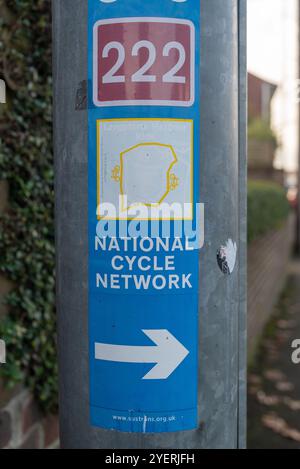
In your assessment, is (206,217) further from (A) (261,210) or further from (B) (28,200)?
(A) (261,210)

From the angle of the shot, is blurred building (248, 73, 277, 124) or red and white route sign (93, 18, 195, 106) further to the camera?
blurred building (248, 73, 277, 124)

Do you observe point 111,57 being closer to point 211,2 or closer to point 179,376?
point 211,2

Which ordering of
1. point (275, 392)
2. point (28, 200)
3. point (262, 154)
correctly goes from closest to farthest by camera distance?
point (28, 200)
point (275, 392)
point (262, 154)

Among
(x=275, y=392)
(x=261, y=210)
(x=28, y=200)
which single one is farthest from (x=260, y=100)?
(x=28, y=200)

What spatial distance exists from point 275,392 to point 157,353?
4.16m

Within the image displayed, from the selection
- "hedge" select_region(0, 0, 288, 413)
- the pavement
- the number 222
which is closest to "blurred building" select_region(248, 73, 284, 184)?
the pavement

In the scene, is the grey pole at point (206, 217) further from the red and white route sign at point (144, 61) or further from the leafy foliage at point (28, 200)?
the leafy foliage at point (28, 200)

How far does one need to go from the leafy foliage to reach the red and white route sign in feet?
3.99

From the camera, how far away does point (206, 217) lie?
5.80 ft

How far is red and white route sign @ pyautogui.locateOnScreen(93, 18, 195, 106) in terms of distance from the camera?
5.50ft

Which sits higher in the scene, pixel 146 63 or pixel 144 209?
pixel 146 63

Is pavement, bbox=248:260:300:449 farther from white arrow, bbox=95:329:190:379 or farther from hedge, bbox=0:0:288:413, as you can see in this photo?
white arrow, bbox=95:329:190:379

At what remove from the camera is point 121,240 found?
5.58 feet

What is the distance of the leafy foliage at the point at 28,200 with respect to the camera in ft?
9.40
